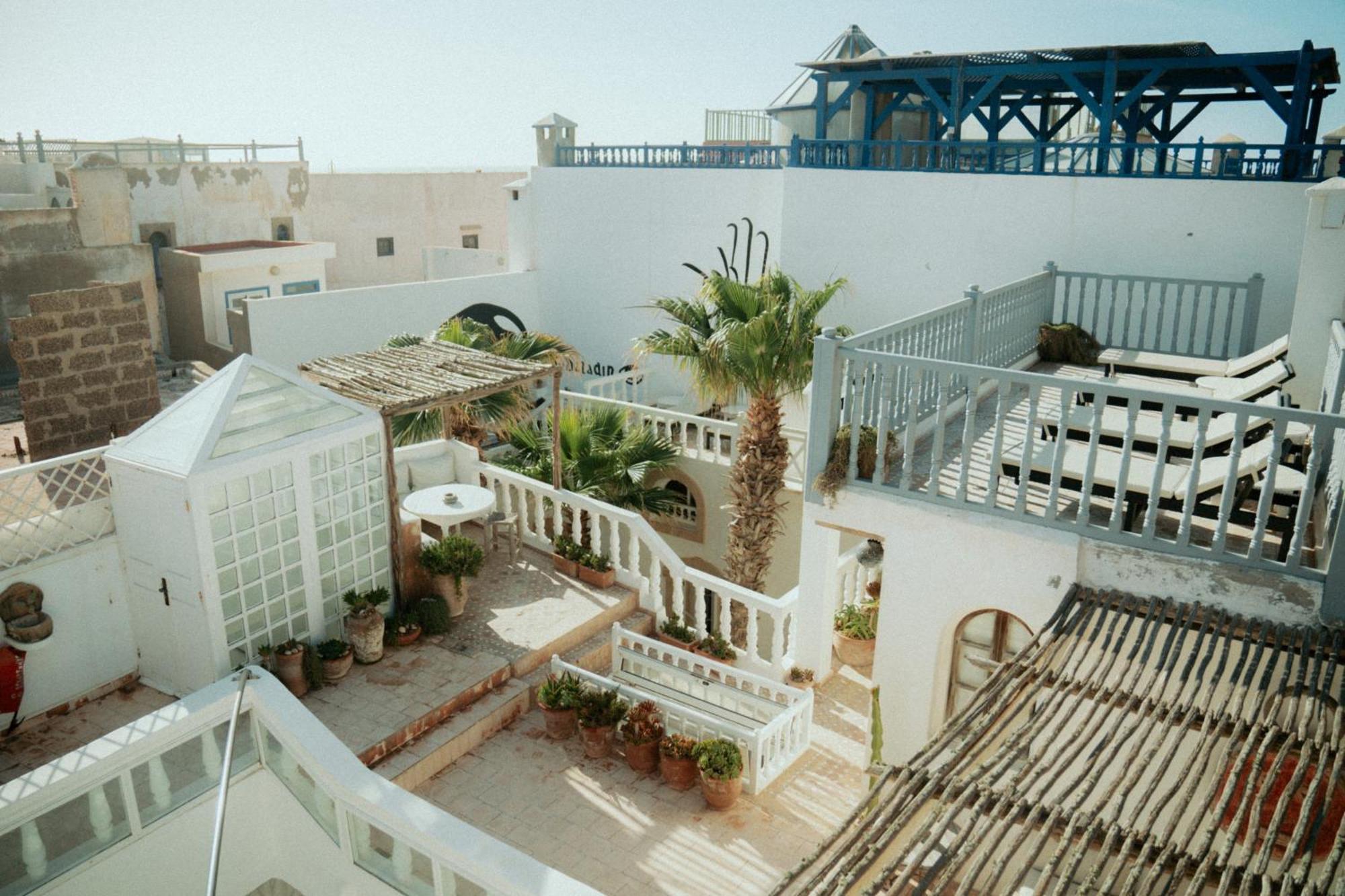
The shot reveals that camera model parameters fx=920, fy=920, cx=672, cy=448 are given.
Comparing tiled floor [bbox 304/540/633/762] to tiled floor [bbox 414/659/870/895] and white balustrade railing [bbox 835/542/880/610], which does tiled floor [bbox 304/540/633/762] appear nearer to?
tiled floor [bbox 414/659/870/895]

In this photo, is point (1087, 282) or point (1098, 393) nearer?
point (1098, 393)

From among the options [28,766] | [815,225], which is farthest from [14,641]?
[815,225]

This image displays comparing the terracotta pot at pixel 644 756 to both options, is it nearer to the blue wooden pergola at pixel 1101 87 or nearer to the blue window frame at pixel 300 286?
the blue wooden pergola at pixel 1101 87

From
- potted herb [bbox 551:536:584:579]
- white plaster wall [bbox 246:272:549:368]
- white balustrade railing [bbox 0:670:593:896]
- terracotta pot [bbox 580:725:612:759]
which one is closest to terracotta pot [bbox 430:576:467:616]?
potted herb [bbox 551:536:584:579]

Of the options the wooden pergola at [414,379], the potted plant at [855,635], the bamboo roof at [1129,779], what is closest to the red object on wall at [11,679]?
the wooden pergola at [414,379]

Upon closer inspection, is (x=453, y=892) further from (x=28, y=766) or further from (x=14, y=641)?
(x=14, y=641)

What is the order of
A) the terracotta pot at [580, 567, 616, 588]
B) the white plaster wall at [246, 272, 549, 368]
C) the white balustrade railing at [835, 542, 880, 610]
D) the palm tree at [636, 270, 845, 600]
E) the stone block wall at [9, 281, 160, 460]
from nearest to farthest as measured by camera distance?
the stone block wall at [9, 281, 160, 460] → the palm tree at [636, 270, 845, 600] → the white balustrade railing at [835, 542, 880, 610] → the terracotta pot at [580, 567, 616, 588] → the white plaster wall at [246, 272, 549, 368]
